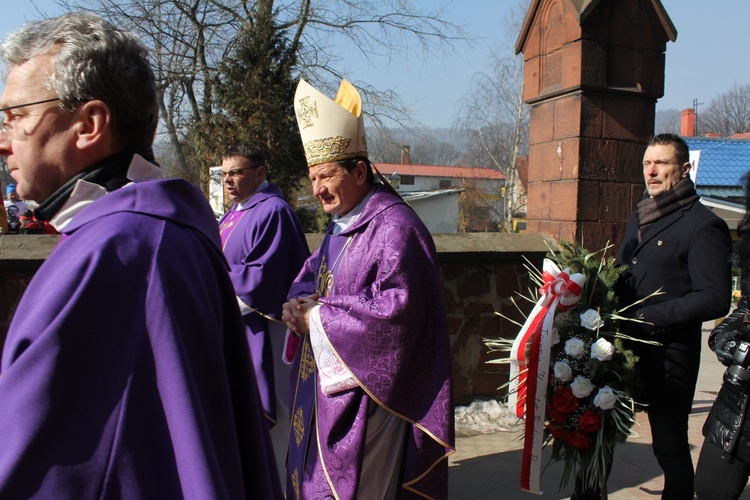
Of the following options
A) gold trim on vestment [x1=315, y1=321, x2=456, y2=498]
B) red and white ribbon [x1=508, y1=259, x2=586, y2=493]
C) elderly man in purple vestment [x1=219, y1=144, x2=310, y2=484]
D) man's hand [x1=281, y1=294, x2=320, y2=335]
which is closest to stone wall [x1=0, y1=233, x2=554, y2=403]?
elderly man in purple vestment [x1=219, y1=144, x2=310, y2=484]

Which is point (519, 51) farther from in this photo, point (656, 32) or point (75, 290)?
point (75, 290)

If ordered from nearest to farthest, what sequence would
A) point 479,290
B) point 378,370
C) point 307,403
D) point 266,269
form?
point 378,370, point 307,403, point 266,269, point 479,290

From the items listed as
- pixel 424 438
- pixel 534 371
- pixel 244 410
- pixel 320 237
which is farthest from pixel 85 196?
pixel 320 237

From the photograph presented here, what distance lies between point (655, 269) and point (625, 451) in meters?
1.94

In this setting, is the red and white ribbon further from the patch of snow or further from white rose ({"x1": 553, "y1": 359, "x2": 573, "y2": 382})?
the patch of snow

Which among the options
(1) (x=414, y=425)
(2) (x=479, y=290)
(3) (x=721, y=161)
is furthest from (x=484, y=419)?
(3) (x=721, y=161)

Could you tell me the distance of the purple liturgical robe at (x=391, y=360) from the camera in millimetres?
2576

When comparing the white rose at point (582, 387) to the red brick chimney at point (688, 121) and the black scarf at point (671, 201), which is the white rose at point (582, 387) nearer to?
the black scarf at point (671, 201)

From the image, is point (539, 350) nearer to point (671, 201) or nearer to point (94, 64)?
point (671, 201)

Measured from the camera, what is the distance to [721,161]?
1898 centimetres

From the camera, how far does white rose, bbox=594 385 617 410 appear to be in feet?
9.96

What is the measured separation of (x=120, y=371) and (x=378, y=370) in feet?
5.08

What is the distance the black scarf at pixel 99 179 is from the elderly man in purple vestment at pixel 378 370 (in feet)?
4.49

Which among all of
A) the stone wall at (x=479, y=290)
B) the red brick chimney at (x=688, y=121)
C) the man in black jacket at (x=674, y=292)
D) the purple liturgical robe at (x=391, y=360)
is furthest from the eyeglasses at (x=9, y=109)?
the red brick chimney at (x=688, y=121)
